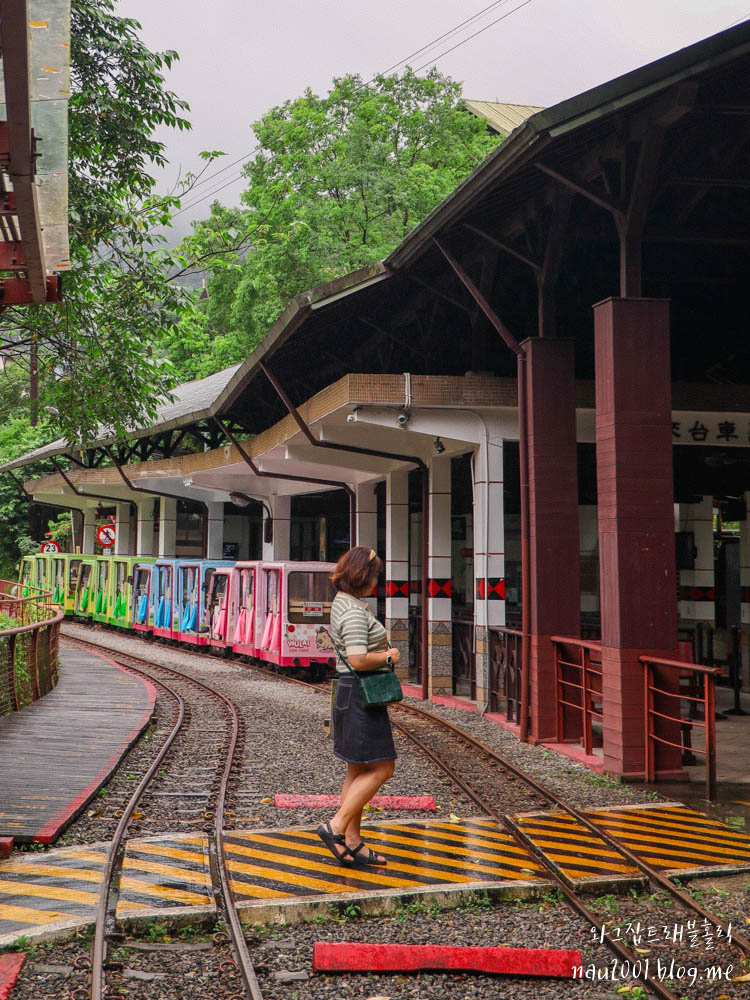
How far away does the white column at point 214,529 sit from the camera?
29.3 metres

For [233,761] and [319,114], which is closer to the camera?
[233,761]

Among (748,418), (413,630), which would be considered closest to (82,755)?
(748,418)

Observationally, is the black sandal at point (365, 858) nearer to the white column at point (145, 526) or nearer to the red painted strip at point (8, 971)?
the red painted strip at point (8, 971)

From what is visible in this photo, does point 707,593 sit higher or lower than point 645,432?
lower

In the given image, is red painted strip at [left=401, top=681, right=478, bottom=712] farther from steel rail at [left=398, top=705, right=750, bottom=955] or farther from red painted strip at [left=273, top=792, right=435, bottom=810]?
red painted strip at [left=273, top=792, right=435, bottom=810]

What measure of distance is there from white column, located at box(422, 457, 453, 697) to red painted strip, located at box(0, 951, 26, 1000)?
38.1 feet

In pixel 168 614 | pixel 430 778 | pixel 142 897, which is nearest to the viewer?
pixel 142 897

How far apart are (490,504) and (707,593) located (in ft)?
18.6

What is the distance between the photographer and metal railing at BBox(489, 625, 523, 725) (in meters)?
12.5

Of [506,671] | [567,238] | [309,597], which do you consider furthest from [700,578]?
[567,238]

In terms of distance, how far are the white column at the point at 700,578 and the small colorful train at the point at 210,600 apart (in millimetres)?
5916

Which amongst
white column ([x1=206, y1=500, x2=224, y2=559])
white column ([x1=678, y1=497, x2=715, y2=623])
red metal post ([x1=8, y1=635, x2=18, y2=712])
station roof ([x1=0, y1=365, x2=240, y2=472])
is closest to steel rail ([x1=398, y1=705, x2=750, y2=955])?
red metal post ([x1=8, y1=635, x2=18, y2=712])

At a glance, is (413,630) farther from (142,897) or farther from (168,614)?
(142,897)

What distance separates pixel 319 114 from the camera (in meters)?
35.3
